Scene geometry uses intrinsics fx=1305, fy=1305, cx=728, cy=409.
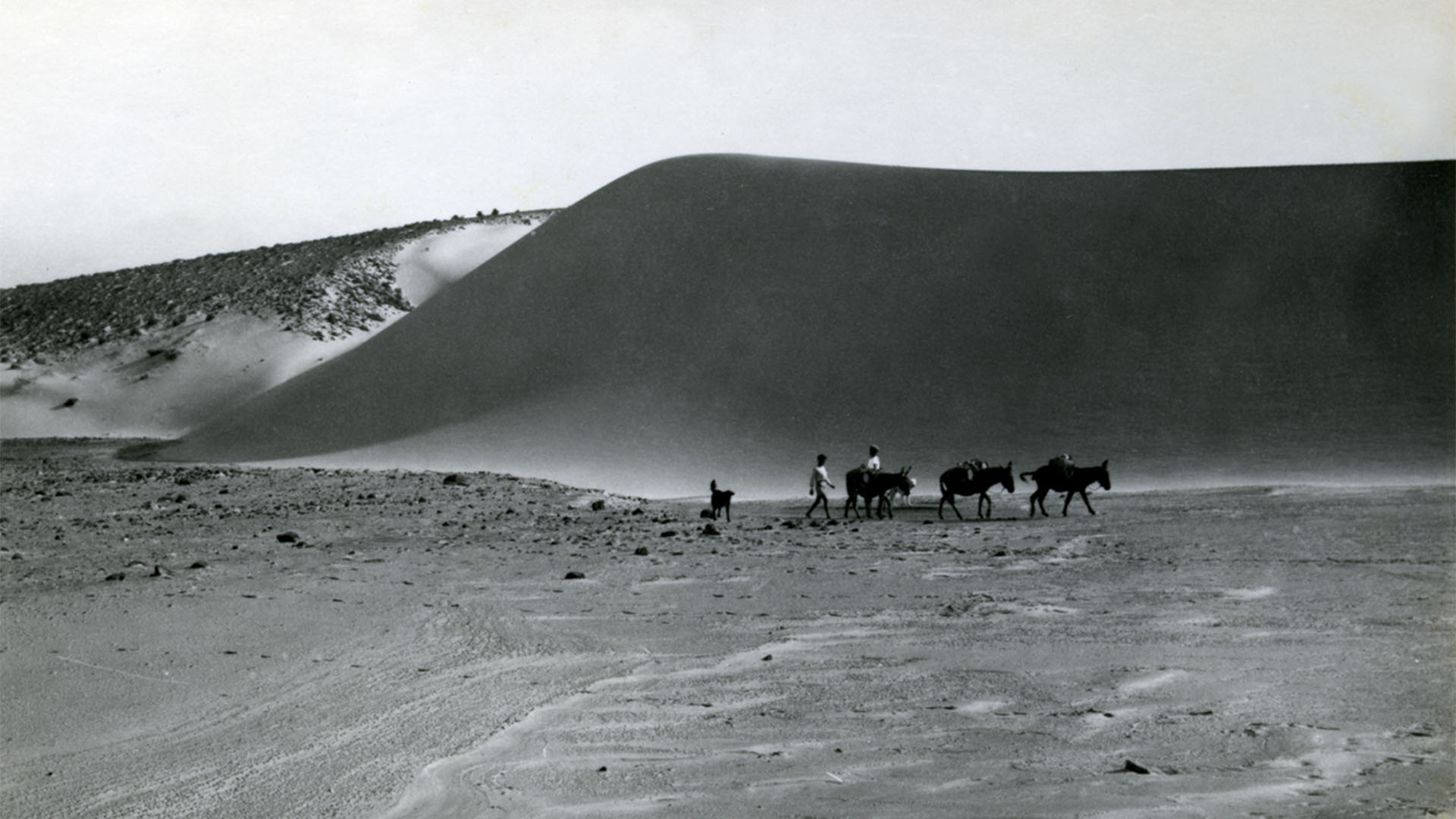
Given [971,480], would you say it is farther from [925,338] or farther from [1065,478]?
Result: [925,338]

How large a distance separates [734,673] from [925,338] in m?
23.3

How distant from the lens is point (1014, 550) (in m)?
13.5

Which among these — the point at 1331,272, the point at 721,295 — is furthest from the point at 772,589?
the point at 1331,272

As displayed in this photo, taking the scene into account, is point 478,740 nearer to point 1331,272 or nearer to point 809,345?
point 809,345

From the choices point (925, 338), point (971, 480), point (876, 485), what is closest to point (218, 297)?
point (925, 338)

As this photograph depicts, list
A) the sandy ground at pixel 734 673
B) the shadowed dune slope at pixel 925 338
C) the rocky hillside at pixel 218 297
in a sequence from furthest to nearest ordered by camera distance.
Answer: the rocky hillside at pixel 218 297, the shadowed dune slope at pixel 925 338, the sandy ground at pixel 734 673

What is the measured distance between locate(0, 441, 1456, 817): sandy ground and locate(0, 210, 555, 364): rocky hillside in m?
41.5

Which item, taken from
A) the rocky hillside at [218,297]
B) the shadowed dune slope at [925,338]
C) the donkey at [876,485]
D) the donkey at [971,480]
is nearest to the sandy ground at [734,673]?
the donkey at [971,480]

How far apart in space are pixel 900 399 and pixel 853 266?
614 centimetres

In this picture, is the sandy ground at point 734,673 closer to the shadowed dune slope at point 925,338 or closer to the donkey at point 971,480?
the donkey at point 971,480

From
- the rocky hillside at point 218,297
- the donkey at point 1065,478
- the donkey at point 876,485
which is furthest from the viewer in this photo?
the rocky hillside at point 218,297

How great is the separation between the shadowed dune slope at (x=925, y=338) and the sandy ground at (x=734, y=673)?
11403 millimetres

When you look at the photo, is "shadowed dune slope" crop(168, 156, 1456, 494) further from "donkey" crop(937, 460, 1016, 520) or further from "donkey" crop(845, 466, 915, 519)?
"donkey" crop(937, 460, 1016, 520)

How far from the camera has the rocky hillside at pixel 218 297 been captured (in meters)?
53.5
